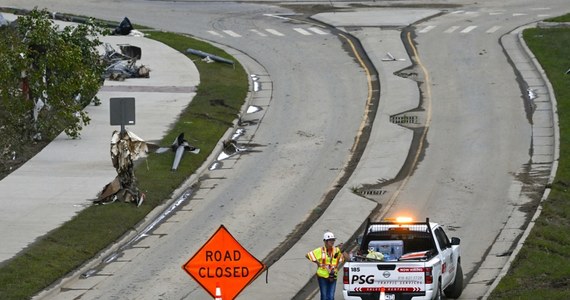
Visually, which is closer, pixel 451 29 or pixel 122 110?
pixel 122 110

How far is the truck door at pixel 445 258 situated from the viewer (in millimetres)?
26797

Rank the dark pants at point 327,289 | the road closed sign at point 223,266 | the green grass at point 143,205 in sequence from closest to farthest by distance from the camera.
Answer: the road closed sign at point 223,266 → the dark pants at point 327,289 → the green grass at point 143,205

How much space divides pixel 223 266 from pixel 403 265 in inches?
185

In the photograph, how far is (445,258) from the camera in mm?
27016

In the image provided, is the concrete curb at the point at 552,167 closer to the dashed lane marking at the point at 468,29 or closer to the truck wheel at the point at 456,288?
the truck wheel at the point at 456,288

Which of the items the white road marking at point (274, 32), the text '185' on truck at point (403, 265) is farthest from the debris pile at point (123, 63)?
the text '185' on truck at point (403, 265)

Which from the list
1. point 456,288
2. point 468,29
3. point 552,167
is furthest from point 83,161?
point 468,29

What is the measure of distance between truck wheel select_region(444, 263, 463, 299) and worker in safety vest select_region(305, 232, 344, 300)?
10.5 ft

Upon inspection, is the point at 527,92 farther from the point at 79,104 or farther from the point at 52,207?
the point at 52,207

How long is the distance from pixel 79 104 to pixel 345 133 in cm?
942

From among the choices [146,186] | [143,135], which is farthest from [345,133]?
[146,186]

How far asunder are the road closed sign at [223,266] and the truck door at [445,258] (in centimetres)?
570

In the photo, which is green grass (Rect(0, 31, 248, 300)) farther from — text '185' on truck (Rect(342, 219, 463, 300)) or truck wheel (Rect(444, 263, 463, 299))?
truck wheel (Rect(444, 263, 463, 299))

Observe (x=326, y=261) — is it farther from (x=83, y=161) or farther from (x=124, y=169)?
(x=83, y=161)
